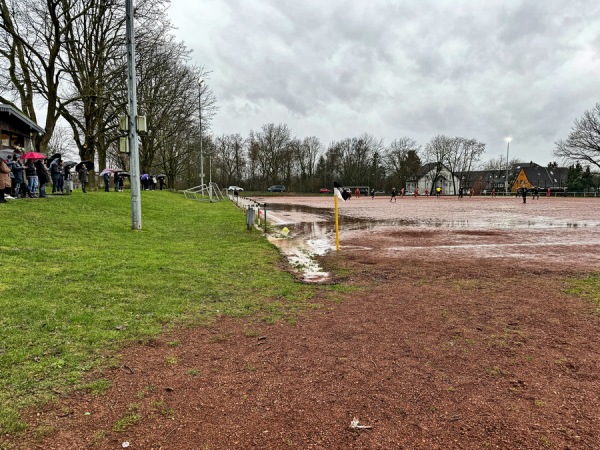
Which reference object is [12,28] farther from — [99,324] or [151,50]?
[99,324]

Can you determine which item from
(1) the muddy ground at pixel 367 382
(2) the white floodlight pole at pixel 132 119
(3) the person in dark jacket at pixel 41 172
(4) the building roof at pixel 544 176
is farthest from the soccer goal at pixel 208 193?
(4) the building roof at pixel 544 176

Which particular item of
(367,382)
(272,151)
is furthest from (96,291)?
(272,151)

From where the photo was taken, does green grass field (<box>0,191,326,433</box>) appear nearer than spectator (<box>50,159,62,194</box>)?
Yes

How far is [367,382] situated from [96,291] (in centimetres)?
427

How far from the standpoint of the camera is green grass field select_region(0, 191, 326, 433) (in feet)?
11.6

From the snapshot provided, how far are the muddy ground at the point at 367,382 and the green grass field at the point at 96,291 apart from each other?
1.28 feet

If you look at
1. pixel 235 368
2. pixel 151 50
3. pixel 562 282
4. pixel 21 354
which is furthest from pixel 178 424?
pixel 151 50

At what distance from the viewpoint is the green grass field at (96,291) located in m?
3.55

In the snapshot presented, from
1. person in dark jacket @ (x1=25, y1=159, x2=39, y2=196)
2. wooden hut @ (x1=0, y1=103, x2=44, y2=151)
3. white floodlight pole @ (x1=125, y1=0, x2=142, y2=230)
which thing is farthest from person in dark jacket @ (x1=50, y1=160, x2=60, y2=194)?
white floodlight pole @ (x1=125, y1=0, x2=142, y2=230)

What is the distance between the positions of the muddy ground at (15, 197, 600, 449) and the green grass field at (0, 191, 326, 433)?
391mm

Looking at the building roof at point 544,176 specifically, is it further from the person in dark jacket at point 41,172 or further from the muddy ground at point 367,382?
the muddy ground at point 367,382

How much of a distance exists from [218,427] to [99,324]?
96.9 inches

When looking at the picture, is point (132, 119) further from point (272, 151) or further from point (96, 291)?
point (272, 151)

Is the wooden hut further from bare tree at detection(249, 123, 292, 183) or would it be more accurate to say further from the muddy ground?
bare tree at detection(249, 123, 292, 183)
